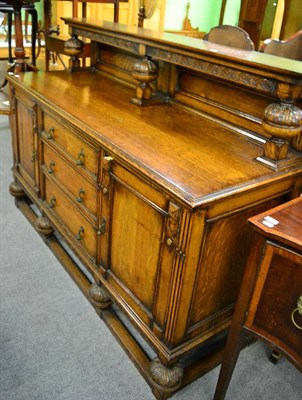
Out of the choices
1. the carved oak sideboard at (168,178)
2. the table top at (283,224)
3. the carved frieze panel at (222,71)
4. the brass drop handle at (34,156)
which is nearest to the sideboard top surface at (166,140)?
the carved oak sideboard at (168,178)

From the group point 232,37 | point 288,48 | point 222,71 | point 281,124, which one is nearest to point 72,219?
point 222,71

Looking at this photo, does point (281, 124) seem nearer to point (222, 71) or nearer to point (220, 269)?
point (222, 71)

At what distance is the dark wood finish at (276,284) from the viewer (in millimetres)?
1013

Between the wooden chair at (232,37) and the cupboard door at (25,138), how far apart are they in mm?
1103

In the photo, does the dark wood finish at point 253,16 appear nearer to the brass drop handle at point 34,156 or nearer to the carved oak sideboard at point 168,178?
the carved oak sideboard at point 168,178

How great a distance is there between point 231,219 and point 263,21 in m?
4.89

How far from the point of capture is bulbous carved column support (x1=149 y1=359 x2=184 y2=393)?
4.49 ft

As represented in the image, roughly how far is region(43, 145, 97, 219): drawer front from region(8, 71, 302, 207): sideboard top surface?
9.1 inches

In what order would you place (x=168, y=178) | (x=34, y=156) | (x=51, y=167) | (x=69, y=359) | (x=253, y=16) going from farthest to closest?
(x=253, y=16) < (x=34, y=156) < (x=51, y=167) < (x=69, y=359) < (x=168, y=178)

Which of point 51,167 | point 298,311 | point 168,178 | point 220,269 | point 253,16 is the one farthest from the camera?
point 253,16

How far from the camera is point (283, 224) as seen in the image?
3.45ft

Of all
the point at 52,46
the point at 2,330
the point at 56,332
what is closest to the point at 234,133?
the point at 56,332

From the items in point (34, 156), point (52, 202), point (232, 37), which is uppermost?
point (232, 37)

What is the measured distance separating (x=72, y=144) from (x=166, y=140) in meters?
0.47
